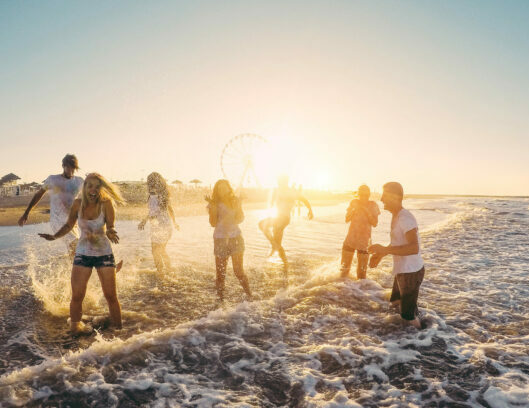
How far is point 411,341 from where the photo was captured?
447 centimetres

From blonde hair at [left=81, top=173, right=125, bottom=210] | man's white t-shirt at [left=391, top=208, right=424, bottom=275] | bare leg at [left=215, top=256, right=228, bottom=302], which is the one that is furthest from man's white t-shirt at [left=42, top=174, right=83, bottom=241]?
man's white t-shirt at [left=391, top=208, right=424, bottom=275]

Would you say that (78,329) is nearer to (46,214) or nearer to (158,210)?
(158,210)

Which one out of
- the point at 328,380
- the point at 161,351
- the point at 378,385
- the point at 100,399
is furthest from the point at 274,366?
the point at 100,399

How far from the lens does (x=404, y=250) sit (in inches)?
174

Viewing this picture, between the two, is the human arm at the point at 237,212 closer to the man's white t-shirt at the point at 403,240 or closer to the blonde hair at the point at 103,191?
the blonde hair at the point at 103,191

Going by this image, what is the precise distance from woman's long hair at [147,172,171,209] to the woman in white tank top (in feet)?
9.03

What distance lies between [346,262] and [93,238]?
5.25 m

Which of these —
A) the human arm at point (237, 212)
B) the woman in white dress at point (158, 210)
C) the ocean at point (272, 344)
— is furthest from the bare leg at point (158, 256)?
the human arm at point (237, 212)

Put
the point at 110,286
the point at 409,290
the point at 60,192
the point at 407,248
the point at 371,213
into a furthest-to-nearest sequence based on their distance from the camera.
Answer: the point at 371,213, the point at 60,192, the point at 409,290, the point at 110,286, the point at 407,248

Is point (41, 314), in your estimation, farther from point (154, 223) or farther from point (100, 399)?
point (100, 399)

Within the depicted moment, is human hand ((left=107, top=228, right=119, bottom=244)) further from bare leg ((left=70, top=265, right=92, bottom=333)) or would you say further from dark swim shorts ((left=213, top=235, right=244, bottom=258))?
dark swim shorts ((left=213, top=235, right=244, bottom=258))

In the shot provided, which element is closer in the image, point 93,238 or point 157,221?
point 93,238

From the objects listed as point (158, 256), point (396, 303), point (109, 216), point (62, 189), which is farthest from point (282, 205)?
point (62, 189)

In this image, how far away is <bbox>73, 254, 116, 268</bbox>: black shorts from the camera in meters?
4.43
